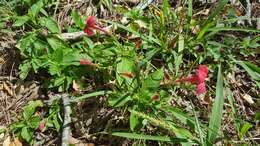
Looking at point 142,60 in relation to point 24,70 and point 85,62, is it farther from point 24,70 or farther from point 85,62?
point 24,70

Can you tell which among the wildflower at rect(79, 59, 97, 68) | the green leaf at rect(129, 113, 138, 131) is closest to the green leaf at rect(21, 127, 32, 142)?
the wildflower at rect(79, 59, 97, 68)

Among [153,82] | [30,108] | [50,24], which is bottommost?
[30,108]

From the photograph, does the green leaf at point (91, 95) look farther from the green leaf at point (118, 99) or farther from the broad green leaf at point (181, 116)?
the broad green leaf at point (181, 116)

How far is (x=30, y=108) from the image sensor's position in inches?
98.1

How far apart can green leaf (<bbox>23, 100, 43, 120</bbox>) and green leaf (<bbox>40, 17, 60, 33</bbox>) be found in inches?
17.5

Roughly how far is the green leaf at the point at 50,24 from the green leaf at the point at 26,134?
623 millimetres

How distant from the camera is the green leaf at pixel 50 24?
2693 mm

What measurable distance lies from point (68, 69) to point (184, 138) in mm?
783

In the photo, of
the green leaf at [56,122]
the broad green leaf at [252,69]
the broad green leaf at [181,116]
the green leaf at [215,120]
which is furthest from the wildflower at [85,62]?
the broad green leaf at [252,69]

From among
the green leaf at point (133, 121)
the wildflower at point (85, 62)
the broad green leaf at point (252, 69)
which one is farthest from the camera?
the broad green leaf at point (252, 69)

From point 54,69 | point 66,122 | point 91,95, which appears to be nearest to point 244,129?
point 91,95

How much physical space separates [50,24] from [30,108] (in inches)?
21.5

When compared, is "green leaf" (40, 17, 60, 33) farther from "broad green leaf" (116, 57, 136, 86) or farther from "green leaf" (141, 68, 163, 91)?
"green leaf" (141, 68, 163, 91)

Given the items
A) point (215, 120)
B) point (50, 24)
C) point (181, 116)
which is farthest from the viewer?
point (50, 24)
